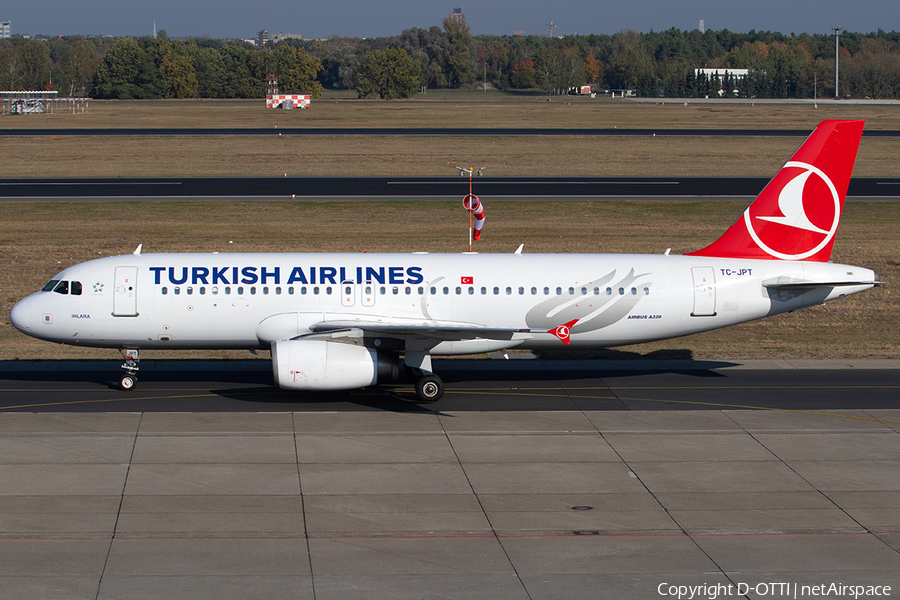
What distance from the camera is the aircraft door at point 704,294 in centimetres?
2786

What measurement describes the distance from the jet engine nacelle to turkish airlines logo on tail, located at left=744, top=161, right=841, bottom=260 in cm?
1295

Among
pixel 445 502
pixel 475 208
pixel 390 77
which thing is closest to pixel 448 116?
pixel 390 77

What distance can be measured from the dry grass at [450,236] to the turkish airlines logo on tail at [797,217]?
5974 mm

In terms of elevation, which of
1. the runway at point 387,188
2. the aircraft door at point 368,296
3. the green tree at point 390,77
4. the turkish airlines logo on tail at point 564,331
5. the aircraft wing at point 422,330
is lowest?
the turkish airlines logo on tail at point 564,331

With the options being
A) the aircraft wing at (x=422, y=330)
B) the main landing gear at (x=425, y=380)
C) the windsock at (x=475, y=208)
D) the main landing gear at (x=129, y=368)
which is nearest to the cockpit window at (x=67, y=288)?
the main landing gear at (x=129, y=368)

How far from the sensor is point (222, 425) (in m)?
24.4

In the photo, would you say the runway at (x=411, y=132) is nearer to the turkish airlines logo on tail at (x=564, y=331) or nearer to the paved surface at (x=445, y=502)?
the turkish airlines logo on tail at (x=564, y=331)

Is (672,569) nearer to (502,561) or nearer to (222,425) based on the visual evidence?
(502,561)

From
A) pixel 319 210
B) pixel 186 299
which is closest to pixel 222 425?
pixel 186 299

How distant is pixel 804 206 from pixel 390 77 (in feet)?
555

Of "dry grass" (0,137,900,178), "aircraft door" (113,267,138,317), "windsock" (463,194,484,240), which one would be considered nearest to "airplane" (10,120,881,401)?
"aircraft door" (113,267,138,317)

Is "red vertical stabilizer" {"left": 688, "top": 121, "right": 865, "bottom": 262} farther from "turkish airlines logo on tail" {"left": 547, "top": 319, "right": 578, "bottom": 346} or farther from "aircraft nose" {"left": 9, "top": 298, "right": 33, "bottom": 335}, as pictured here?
"aircraft nose" {"left": 9, "top": 298, "right": 33, "bottom": 335}

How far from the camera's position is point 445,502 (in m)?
19.5

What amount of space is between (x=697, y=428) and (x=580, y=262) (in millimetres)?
6243
